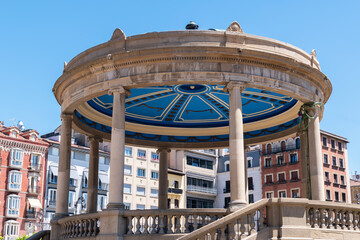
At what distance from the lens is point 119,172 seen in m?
22.0

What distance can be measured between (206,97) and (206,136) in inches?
192

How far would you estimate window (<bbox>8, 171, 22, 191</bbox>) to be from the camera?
86625mm

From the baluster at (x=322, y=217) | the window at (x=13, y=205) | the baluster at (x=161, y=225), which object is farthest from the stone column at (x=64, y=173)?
the window at (x=13, y=205)

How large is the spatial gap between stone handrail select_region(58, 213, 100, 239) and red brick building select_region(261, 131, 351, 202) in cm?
8236

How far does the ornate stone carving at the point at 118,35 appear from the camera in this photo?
77.3ft

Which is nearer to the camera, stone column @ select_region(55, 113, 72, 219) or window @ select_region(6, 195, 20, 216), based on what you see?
stone column @ select_region(55, 113, 72, 219)

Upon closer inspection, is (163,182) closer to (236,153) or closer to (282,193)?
(236,153)

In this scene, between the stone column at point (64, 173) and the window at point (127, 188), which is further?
the window at point (127, 188)

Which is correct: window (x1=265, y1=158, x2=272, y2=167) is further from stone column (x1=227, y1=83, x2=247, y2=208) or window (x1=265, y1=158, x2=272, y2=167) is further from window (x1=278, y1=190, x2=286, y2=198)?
stone column (x1=227, y1=83, x2=247, y2=208)

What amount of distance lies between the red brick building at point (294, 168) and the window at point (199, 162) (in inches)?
471

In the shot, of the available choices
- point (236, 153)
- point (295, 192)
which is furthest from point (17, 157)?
point (236, 153)

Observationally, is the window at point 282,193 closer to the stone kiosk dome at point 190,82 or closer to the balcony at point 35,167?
the balcony at point 35,167

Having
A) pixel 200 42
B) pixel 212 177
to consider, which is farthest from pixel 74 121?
pixel 212 177

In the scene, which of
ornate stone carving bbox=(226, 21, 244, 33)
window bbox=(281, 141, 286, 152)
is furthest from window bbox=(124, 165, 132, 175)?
ornate stone carving bbox=(226, 21, 244, 33)
